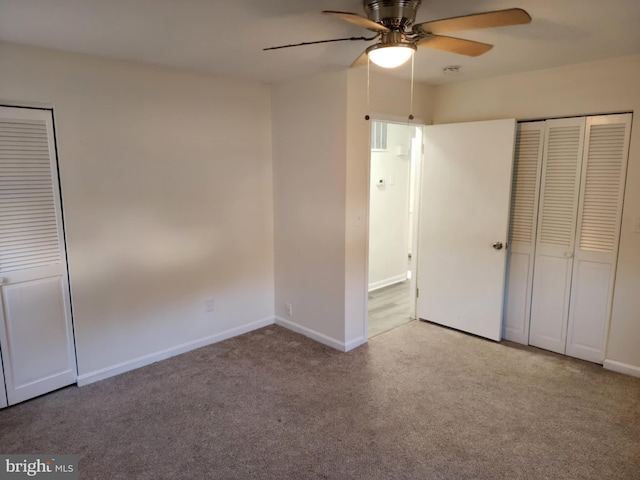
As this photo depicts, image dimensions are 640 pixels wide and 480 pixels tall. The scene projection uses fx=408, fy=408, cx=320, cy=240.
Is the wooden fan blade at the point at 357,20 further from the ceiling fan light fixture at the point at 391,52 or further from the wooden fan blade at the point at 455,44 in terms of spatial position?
the wooden fan blade at the point at 455,44

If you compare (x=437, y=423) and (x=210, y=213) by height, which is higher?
(x=210, y=213)

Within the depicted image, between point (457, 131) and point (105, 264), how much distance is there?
Result: 10.2ft

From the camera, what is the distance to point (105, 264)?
9.72 ft

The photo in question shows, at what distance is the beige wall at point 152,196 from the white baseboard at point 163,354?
12 mm

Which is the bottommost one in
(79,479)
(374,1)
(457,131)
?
(79,479)

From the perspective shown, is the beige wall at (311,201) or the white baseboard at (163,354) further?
the beige wall at (311,201)

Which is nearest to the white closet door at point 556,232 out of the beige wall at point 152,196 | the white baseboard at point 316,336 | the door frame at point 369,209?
the door frame at point 369,209

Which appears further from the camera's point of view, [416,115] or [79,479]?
[416,115]

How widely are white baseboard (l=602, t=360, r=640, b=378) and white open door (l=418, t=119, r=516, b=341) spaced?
2.63 ft

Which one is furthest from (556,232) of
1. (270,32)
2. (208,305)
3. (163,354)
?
(163,354)

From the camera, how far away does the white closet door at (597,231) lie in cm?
300

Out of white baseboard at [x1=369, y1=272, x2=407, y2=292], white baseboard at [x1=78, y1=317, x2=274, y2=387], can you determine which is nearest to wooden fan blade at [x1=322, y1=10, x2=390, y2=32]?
white baseboard at [x1=78, y1=317, x2=274, y2=387]

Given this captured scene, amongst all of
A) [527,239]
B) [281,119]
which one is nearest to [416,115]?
[281,119]

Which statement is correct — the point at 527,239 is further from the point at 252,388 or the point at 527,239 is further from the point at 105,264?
the point at 105,264
